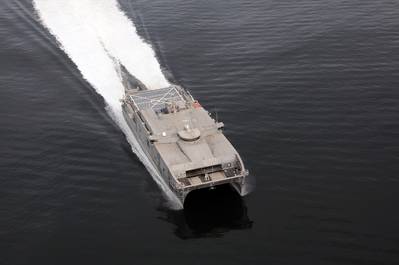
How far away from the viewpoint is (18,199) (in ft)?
320

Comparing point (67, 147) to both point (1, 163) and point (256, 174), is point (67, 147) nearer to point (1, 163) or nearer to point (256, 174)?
point (1, 163)

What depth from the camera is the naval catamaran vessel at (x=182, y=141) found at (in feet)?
318

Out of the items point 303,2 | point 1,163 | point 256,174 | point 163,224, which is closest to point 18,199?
point 1,163

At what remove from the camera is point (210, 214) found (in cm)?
9475

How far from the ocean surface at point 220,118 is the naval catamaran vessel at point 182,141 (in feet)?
11.3

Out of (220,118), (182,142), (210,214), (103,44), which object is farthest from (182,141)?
(103,44)

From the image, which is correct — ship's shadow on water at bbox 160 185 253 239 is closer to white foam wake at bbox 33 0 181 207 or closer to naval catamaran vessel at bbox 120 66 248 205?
naval catamaran vessel at bbox 120 66 248 205

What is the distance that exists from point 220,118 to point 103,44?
41.1 metres

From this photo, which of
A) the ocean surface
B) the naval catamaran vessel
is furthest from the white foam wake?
the naval catamaran vessel

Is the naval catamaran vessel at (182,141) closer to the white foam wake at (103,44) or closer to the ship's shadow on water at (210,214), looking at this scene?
the ship's shadow on water at (210,214)

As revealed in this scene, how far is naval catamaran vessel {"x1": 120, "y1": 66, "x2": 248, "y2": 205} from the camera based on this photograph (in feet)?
318

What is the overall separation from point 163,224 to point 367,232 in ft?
92.8

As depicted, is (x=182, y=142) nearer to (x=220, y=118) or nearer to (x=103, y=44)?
(x=220, y=118)

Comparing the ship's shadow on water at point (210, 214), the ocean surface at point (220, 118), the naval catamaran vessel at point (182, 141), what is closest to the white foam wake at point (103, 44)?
the ocean surface at point (220, 118)
